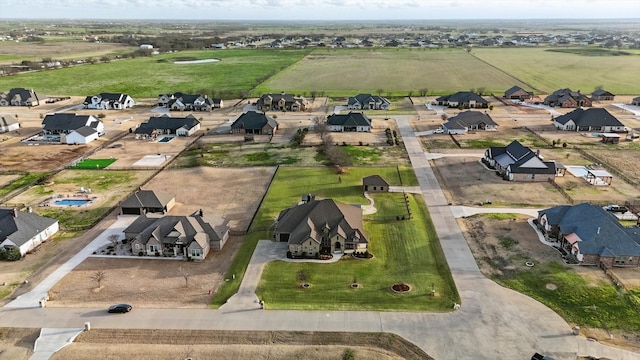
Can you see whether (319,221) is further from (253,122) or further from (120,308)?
(253,122)

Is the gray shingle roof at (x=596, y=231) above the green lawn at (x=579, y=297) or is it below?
above

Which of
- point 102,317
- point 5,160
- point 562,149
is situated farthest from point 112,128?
point 562,149

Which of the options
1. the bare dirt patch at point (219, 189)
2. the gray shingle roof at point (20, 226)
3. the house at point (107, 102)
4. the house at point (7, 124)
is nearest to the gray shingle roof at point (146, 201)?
the bare dirt patch at point (219, 189)

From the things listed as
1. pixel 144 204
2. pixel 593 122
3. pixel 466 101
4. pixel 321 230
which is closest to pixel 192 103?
pixel 144 204

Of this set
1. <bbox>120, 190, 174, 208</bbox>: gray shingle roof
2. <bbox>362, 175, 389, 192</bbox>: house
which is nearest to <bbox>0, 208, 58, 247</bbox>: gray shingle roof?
<bbox>120, 190, 174, 208</bbox>: gray shingle roof

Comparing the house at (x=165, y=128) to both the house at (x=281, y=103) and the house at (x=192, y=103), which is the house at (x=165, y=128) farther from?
the house at (x=281, y=103)

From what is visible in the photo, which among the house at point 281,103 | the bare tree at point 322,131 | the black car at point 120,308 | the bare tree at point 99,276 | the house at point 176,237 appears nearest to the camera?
the black car at point 120,308

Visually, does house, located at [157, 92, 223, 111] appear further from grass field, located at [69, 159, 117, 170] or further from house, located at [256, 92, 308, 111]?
grass field, located at [69, 159, 117, 170]
